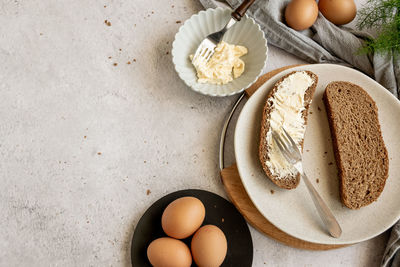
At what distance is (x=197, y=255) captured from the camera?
3.31 feet

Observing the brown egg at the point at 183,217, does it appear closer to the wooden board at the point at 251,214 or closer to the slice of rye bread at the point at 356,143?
the wooden board at the point at 251,214

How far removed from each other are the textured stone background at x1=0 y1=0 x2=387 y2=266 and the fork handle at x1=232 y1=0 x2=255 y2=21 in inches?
8.4

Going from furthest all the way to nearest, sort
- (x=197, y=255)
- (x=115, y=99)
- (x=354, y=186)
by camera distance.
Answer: (x=115, y=99)
(x=354, y=186)
(x=197, y=255)

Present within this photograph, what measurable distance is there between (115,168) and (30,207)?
0.31 meters

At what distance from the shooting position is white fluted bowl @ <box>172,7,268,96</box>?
120 centimetres

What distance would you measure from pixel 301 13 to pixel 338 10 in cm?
15

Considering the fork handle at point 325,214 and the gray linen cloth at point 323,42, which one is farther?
the gray linen cloth at point 323,42

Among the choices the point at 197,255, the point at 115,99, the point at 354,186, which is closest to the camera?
the point at 197,255

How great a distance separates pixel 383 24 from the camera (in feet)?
4.12

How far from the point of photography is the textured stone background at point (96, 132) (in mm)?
1139

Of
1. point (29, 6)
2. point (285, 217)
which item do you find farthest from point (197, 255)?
point (29, 6)

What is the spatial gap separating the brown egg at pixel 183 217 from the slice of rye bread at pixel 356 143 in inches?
19.0

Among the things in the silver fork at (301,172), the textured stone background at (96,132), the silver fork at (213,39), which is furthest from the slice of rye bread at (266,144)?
the silver fork at (213,39)

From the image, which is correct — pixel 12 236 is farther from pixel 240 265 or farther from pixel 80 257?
pixel 240 265
